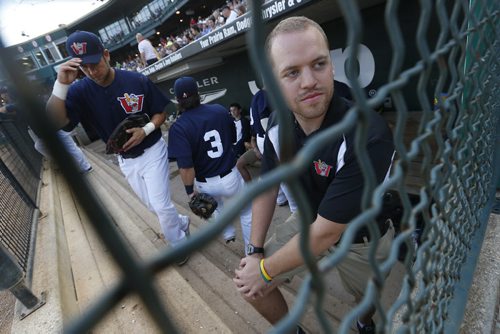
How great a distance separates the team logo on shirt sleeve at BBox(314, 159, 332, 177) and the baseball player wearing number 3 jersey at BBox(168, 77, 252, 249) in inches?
50.9

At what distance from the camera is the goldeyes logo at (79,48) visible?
6.98 ft

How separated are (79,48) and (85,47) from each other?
0.04 metres

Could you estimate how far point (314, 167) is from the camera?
1.42 meters

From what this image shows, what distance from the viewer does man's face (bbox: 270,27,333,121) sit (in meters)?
1.12

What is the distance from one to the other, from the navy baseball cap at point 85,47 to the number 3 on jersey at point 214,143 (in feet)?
3.60

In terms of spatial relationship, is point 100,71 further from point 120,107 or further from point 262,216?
point 262,216

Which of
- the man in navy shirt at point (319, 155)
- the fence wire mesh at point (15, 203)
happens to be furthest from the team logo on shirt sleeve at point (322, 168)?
the fence wire mesh at point (15, 203)

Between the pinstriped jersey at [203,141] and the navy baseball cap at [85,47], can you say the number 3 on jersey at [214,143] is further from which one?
the navy baseball cap at [85,47]

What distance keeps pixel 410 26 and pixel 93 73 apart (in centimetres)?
415

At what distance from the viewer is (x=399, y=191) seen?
0.64 m

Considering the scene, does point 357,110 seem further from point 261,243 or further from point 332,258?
point 261,243

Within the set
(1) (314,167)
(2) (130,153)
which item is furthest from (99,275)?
(1) (314,167)

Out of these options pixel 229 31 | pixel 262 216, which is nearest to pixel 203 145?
pixel 262 216

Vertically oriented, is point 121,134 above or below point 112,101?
below
